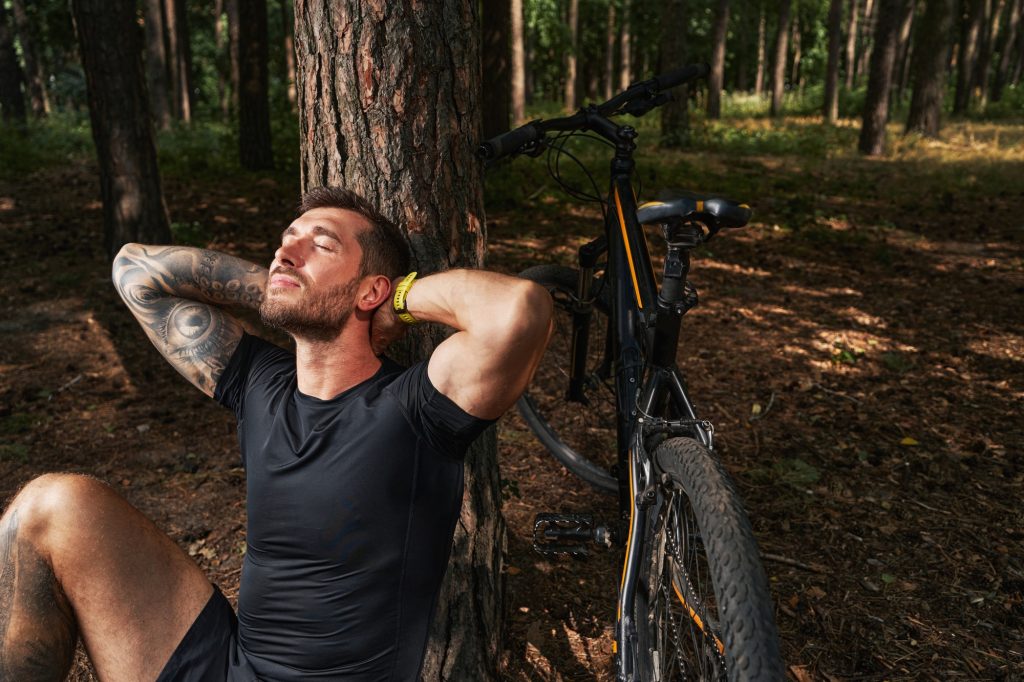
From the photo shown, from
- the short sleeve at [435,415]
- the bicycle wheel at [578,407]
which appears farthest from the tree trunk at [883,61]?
the short sleeve at [435,415]

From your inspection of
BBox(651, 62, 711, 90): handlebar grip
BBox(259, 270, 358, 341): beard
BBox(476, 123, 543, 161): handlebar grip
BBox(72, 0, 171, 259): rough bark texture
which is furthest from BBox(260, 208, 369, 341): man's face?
BBox(72, 0, 171, 259): rough bark texture

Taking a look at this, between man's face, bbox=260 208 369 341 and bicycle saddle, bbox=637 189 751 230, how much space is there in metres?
1.07

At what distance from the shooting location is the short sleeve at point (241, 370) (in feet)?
8.25

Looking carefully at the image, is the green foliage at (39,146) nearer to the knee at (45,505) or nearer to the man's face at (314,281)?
the knee at (45,505)

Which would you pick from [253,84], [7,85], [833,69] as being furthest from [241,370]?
[833,69]

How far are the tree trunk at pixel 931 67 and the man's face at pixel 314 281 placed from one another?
16568 millimetres

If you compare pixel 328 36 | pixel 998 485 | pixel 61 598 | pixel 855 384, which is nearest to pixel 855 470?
pixel 998 485

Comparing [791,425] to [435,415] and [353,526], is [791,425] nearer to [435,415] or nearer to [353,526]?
[435,415]

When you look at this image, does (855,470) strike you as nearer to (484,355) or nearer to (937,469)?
(937,469)

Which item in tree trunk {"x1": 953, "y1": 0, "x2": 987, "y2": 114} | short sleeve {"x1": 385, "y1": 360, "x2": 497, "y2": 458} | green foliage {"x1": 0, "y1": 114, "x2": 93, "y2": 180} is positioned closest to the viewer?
short sleeve {"x1": 385, "y1": 360, "x2": 497, "y2": 458}

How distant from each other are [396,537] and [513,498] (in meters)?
2.07

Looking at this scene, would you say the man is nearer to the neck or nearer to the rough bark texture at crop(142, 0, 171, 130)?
the neck

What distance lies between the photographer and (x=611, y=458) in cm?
444

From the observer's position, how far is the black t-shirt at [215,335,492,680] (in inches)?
80.4
